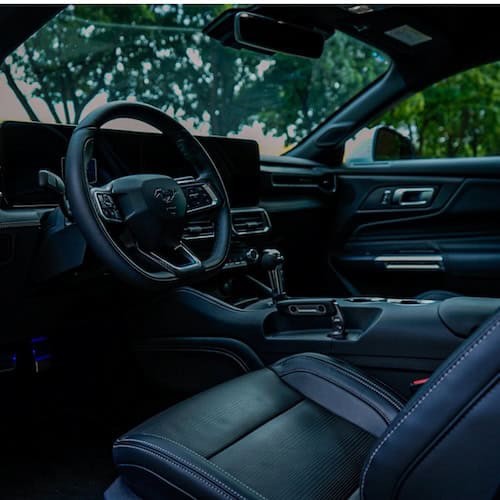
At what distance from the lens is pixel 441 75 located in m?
2.85

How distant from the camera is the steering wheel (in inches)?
55.0

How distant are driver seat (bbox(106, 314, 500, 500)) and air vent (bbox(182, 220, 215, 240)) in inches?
27.6

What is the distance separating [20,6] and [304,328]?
1.25 m

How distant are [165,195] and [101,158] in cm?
45

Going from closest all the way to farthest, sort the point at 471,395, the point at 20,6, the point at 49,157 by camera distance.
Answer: the point at 471,395 < the point at 20,6 < the point at 49,157

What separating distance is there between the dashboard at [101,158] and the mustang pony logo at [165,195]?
17cm

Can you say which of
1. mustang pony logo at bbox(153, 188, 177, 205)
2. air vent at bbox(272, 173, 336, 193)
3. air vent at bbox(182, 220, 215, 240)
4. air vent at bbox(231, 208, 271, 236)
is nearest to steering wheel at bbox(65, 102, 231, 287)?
mustang pony logo at bbox(153, 188, 177, 205)

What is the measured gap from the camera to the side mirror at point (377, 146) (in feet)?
10.1

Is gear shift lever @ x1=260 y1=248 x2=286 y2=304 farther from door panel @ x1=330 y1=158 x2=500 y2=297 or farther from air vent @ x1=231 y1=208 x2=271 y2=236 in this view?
door panel @ x1=330 y1=158 x2=500 y2=297

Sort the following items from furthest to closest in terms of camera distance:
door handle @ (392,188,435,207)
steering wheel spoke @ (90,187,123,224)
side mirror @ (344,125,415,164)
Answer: side mirror @ (344,125,415,164)
door handle @ (392,188,435,207)
steering wheel spoke @ (90,187,123,224)

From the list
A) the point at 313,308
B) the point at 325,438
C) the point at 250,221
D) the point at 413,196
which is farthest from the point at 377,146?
the point at 325,438

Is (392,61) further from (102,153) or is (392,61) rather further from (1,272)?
(1,272)

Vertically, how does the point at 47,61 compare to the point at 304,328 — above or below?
above

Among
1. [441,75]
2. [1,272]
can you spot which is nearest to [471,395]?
[1,272]
